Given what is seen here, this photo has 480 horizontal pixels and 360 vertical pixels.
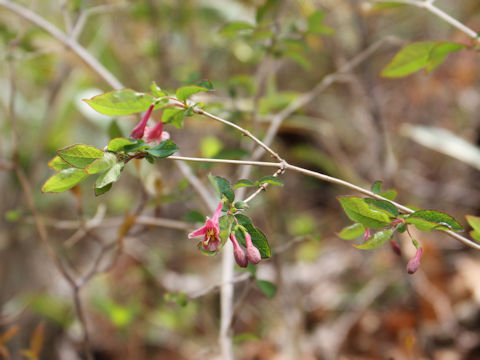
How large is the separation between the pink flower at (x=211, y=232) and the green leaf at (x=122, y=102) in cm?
16

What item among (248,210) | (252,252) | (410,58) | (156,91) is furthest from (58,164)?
(248,210)

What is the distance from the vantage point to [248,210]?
4.92 ft

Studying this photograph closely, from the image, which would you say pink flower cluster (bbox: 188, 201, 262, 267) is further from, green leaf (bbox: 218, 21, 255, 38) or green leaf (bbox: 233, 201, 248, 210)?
green leaf (bbox: 218, 21, 255, 38)

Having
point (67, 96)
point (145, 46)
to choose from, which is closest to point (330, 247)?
point (145, 46)

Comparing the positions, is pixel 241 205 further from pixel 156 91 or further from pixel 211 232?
pixel 156 91

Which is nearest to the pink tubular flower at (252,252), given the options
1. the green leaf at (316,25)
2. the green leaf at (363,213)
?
the green leaf at (363,213)

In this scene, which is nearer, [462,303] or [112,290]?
[462,303]

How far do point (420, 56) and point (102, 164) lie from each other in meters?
0.50

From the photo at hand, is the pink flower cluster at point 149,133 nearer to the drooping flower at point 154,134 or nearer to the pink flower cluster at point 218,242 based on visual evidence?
the drooping flower at point 154,134

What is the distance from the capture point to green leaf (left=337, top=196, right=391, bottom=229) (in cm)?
44

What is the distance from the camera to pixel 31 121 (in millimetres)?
1635

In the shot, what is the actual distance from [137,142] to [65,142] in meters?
1.29

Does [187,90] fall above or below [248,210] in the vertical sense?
above

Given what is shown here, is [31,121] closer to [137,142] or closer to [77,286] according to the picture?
[77,286]
